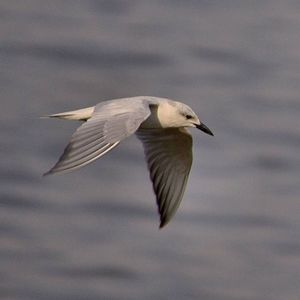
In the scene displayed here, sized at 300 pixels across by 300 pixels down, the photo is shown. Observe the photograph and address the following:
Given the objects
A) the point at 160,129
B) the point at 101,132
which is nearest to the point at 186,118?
the point at 160,129

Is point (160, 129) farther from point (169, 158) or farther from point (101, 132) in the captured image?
point (101, 132)

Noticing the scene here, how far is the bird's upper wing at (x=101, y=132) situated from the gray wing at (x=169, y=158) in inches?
22.0

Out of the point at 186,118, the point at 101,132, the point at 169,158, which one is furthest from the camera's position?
the point at 169,158

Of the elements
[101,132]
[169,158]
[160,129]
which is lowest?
[101,132]

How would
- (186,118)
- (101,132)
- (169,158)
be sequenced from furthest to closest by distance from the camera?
(169,158)
(186,118)
(101,132)

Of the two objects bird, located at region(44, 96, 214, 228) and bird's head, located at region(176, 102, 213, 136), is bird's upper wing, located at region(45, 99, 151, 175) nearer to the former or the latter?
bird, located at region(44, 96, 214, 228)

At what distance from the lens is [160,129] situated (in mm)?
6695

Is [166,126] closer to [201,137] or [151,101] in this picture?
[151,101]

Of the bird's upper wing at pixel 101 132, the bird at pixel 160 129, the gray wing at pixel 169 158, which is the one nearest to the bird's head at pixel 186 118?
the bird at pixel 160 129

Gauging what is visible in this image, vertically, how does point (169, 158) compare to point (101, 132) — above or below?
above

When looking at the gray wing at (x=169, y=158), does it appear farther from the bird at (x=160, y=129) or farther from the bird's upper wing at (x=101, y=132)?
the bird's upper wing at (x=101, y=132)

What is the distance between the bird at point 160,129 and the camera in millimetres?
5832

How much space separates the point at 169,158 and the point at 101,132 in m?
1.13

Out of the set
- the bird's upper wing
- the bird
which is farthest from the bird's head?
the bird's upper wing
